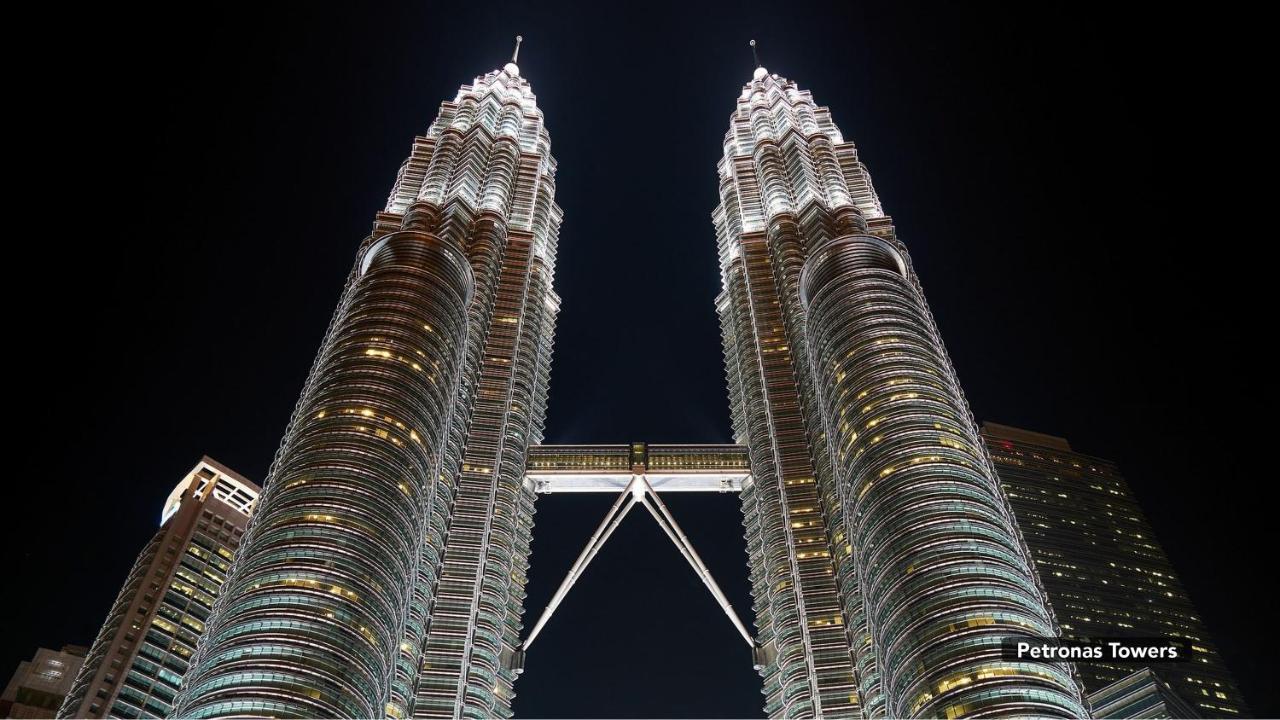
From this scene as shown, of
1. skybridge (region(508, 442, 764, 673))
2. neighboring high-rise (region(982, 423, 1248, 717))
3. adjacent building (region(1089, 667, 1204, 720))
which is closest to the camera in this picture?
adjacent building (region(1089, 667, 1204, 720))

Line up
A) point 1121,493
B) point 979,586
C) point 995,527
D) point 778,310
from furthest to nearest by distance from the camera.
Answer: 1. point 1121,493
2. point 778,310
3. point 995,527
4. point 979,586

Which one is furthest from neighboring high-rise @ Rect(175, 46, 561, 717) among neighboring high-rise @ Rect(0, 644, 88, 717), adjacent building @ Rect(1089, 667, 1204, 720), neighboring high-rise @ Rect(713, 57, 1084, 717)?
neighboring high-rise @ Rect(0, 644, 88, 717)

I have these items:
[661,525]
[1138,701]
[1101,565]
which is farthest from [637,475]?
[1101,565]

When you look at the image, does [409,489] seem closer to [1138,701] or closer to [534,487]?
[534,487]

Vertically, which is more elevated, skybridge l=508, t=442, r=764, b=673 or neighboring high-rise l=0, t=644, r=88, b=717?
skybridge l=508, t=442, r=764, b=673

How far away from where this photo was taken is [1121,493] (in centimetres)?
19762

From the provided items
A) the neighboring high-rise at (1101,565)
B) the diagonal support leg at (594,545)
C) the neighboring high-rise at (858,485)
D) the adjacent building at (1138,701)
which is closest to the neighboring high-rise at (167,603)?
the diagonal support leg at (594,545)

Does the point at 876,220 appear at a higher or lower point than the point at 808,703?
higher

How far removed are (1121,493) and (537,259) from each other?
111 meters

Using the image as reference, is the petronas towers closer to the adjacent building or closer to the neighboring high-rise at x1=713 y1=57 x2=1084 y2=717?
the neighboring high-rise at x1=713 y1=57 x2=1084 y2=717

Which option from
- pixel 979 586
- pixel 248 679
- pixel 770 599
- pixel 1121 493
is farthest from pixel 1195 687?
pixel 248 679

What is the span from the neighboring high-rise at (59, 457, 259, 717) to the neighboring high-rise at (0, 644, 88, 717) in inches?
470

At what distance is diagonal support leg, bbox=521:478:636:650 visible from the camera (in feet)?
442

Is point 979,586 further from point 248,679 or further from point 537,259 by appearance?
point 537,259
